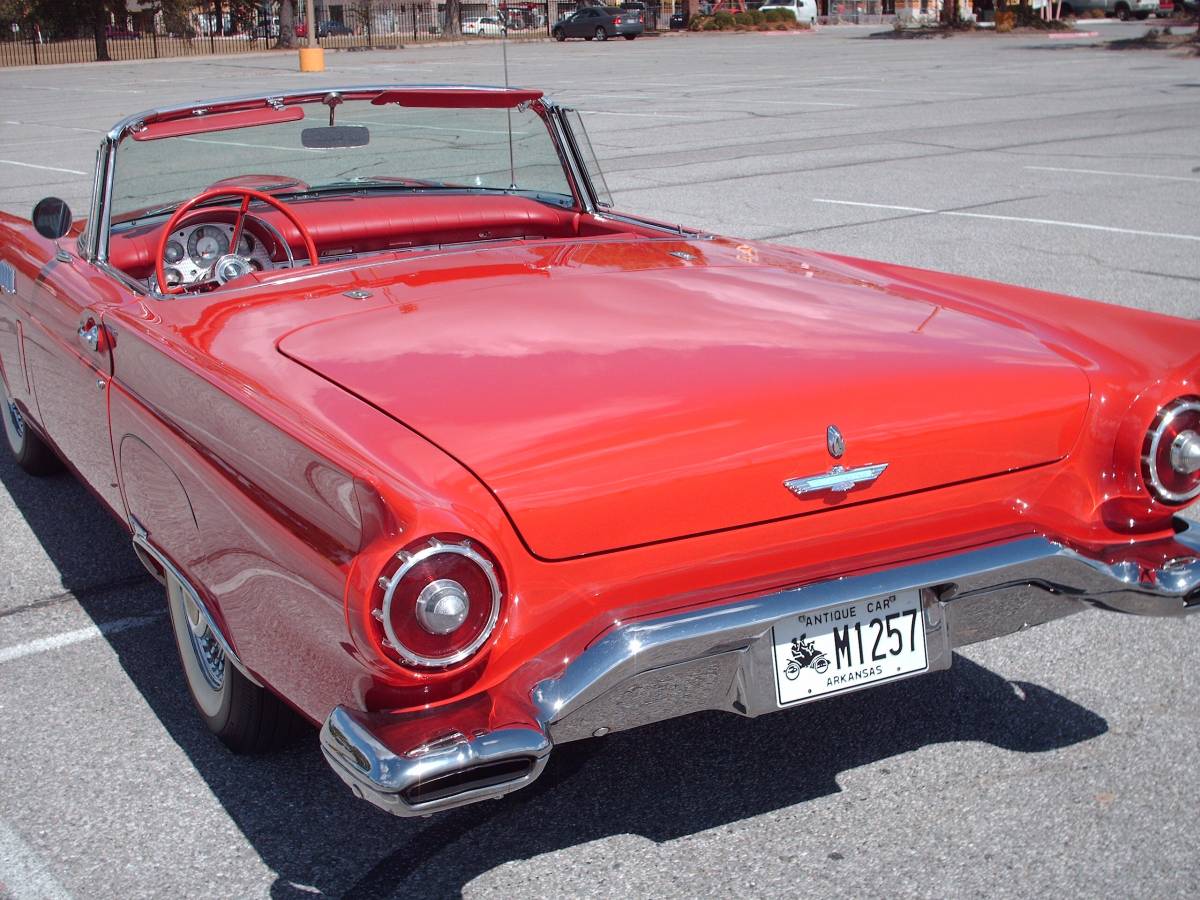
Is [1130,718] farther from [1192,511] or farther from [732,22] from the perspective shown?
[732,22]

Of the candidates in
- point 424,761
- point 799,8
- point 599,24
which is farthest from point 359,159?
point 799,8

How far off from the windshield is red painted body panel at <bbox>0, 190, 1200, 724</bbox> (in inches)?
28.4

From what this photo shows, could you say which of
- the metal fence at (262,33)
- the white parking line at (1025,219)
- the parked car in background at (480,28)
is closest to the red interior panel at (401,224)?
the white parking line at (1025,219)

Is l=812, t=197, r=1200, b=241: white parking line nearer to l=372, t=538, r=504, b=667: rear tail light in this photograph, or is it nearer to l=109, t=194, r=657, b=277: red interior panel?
l=109, t=194, r=657, b=277: red interior panel

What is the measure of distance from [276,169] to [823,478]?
2.28 m

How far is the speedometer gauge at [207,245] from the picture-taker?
3553mm

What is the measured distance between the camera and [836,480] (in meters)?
2.32

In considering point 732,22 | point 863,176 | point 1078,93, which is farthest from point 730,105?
point 732,22

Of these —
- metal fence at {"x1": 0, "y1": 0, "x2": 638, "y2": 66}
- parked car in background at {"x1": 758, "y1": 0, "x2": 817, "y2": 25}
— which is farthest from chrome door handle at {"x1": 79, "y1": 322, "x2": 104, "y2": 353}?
parked car in background at {"x1": 758, "y1": 0, "x2": 817, "y2": 25}

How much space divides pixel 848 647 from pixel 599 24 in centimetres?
4438

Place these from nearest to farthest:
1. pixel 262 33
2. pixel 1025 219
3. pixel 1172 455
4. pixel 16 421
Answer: pixel 1172 455
pixel 16 421
pixel 1025 219
pixel 262 33

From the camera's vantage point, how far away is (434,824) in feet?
8.77

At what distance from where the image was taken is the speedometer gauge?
355 cm

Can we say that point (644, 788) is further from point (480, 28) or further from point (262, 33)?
point (262, 33)
